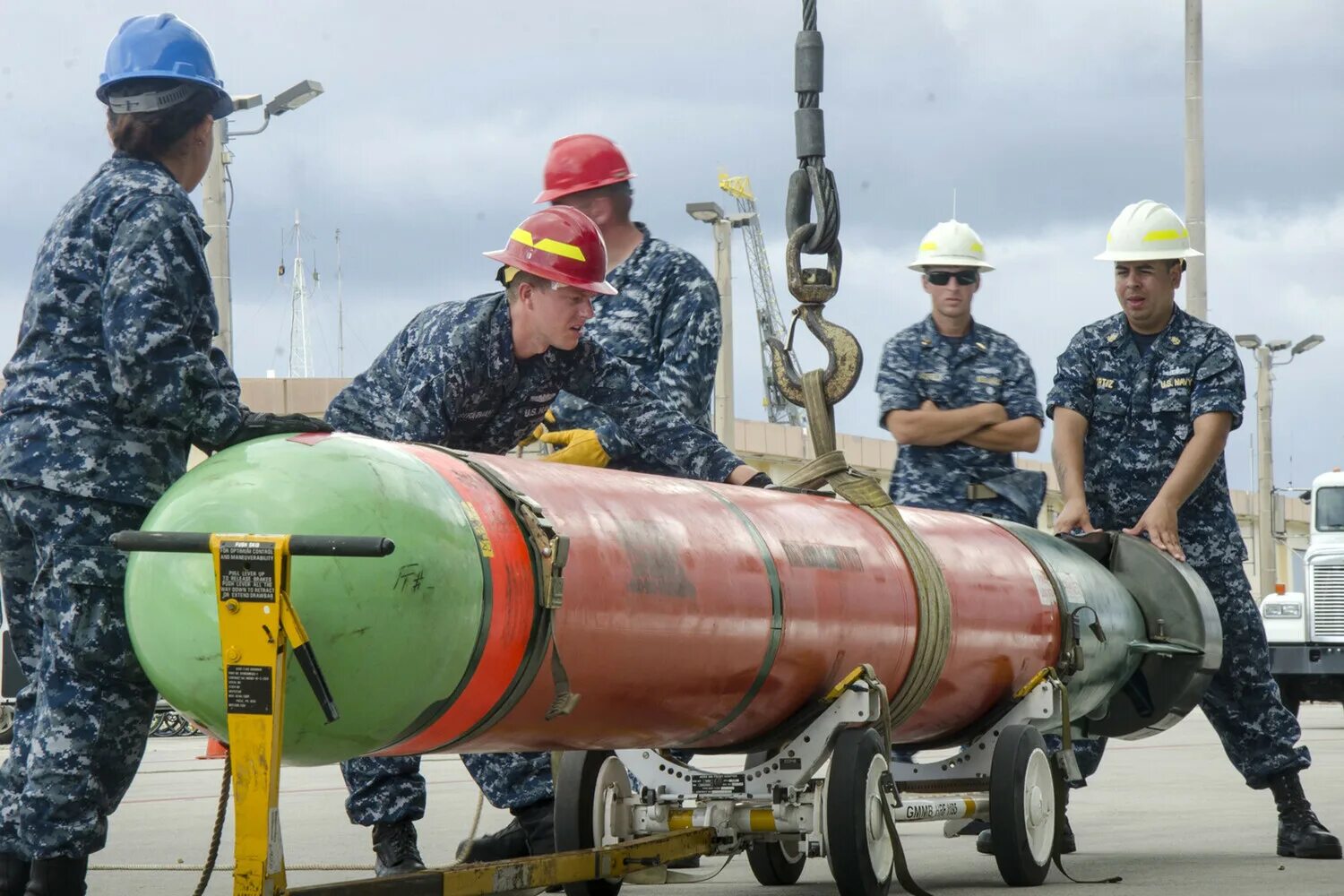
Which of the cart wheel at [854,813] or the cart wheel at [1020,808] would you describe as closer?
the cart wheel at [854,813]

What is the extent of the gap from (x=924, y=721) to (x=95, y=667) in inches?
101

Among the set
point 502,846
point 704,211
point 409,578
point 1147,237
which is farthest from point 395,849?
point 704,211

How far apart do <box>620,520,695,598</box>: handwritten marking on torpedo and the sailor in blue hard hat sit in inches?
33.7

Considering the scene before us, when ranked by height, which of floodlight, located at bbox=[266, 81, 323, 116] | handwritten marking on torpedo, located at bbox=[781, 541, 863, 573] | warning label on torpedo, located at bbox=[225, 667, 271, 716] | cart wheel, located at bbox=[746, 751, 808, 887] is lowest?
cart wheel, located at bbox=[746, 751, 808, 887]

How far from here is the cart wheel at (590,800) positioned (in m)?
5.48

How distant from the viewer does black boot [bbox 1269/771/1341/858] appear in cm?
670

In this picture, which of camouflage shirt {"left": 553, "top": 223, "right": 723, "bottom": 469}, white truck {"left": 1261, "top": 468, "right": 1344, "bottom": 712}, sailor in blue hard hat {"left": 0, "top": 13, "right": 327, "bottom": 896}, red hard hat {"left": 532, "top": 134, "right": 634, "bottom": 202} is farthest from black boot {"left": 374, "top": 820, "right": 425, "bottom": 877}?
white truck {"left": 1261, "top": 468, "right": 1344, "bottom": 712}

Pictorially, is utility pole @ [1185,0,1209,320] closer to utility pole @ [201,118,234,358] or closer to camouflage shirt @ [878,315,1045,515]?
utility pole @ [201,118,234,358]

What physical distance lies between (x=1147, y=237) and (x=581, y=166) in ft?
7.02

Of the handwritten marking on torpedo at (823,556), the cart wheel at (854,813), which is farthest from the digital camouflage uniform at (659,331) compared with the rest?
the cart wheel at (854,813)

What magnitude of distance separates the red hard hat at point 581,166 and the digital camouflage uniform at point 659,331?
315mm

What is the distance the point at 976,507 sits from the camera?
292 inches

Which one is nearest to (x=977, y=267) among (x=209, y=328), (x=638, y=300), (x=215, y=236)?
(x=638, y=300)

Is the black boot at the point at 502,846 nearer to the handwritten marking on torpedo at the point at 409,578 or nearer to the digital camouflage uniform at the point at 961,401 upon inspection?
the digital camouflage uniform at the point at 961,401
